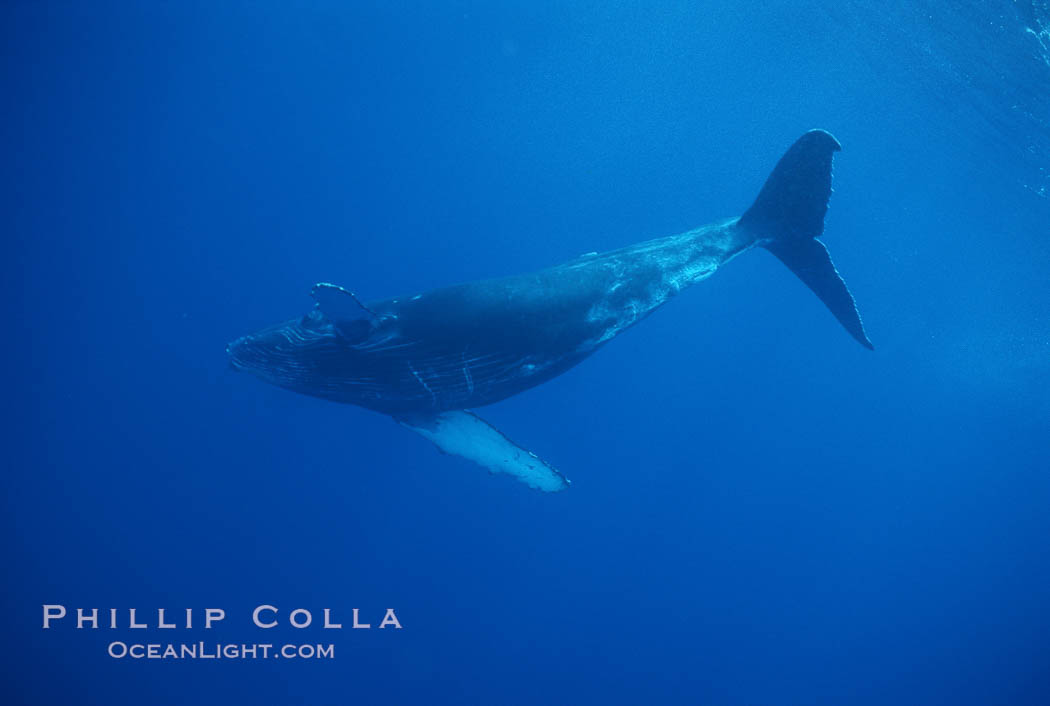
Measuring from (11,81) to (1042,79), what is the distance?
29.1 metres

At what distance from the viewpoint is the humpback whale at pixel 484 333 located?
5.19 m

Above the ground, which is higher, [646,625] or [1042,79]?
[1042,79]

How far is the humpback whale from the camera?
17.0 feet

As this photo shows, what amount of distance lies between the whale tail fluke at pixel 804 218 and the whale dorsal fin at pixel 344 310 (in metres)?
4.97

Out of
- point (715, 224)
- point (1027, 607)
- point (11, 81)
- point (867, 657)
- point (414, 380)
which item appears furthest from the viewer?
point (1027, 607)

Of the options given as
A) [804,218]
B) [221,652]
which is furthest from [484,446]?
[221,652]

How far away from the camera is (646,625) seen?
1731 cm

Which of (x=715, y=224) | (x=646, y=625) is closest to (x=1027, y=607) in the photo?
(x=646, y=625)

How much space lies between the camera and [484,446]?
631 cm

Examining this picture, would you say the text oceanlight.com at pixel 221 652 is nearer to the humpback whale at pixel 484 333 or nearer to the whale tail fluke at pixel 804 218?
the humpback whale at pixel 484 333

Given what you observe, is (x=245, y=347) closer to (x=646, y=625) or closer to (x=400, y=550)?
(x=400, y=550)

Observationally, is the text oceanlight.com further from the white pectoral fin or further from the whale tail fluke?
the whale tail fluke

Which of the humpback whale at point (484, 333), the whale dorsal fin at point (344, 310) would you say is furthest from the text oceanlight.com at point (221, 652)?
the whale dorsal fin at point (344, 310)

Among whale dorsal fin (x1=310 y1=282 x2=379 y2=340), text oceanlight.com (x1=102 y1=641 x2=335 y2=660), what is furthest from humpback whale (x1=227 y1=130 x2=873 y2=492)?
text oceanlight.com (x1=102 y1=641 x2=335 y2=660)
